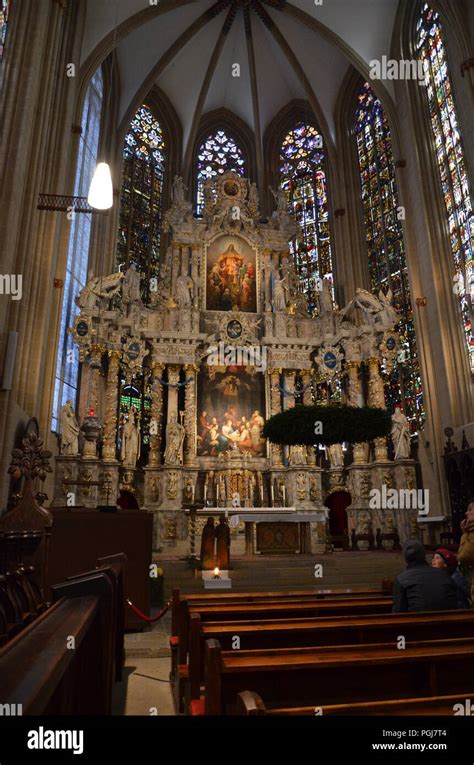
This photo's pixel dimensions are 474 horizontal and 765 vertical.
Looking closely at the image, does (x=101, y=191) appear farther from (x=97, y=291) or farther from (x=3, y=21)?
(x=97, y=291)

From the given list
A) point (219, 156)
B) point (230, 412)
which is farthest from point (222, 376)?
point (219, 156)

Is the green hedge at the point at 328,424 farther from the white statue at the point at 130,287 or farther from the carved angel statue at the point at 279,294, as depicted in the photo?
the white statue at the point at 130,287

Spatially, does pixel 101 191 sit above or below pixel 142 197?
below

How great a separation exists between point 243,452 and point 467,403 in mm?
6992

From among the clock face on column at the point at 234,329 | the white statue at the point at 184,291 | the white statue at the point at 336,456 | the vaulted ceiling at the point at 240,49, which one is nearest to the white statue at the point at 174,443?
the clock face on column at the point at 234,329

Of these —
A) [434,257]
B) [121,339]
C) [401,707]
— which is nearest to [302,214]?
[434,257]

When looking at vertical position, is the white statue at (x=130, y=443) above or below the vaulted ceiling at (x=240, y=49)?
below

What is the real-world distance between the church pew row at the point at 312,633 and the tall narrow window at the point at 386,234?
15.8 metres

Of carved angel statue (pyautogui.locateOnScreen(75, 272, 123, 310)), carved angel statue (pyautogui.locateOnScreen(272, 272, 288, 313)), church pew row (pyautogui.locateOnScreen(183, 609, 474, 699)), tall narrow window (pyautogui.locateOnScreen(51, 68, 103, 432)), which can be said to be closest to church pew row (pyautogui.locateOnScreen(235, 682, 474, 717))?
church pew row (pyautogui.locateOnScreen(183, 609, 474, 699))

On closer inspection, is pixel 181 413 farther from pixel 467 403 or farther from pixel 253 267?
pixel 467 403

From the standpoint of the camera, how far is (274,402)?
61.4 feet

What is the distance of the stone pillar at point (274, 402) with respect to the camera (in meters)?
17.9

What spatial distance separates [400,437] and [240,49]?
67.4ft

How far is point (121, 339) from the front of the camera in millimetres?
18531
